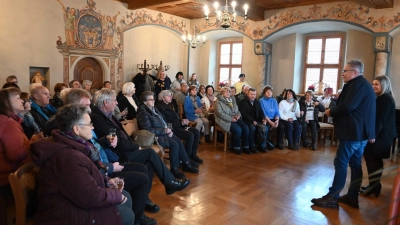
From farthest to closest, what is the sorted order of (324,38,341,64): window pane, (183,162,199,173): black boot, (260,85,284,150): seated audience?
→ (324,38,341,64): window pane
(260,85,284,150): seated audience
(183,162,199,173): black boot

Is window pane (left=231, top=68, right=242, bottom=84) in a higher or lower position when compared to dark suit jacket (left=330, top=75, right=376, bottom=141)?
higher

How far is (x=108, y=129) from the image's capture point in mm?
2961

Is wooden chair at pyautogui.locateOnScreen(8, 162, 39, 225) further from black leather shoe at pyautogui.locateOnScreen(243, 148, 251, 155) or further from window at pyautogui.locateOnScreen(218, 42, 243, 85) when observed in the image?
window at pyautogui.locateOnScreen(218, 42, 243, 85)

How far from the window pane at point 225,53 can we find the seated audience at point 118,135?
8.08 m

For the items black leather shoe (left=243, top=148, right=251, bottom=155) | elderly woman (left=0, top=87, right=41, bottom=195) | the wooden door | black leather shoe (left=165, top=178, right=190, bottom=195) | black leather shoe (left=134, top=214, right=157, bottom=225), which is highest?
the wooden door

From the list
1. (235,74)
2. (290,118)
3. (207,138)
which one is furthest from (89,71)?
(290,118)

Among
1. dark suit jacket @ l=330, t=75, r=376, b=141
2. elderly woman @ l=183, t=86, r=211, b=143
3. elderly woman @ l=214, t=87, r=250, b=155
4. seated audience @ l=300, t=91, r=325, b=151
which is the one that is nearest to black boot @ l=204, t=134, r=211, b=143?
elderly woman @ l=183, t=86, r=211, b=143

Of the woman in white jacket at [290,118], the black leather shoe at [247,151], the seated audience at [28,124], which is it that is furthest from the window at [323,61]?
the seated audience at [28,124]

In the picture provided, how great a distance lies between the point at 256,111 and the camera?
598 centimetres

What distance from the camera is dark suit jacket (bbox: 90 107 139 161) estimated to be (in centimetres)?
295

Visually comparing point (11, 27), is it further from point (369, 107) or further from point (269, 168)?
point (369, 107)

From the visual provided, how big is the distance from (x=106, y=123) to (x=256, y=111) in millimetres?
3583

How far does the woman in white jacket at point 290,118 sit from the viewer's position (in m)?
6.12

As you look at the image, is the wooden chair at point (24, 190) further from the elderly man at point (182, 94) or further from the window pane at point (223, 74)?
the window pane at point (223, 74)
